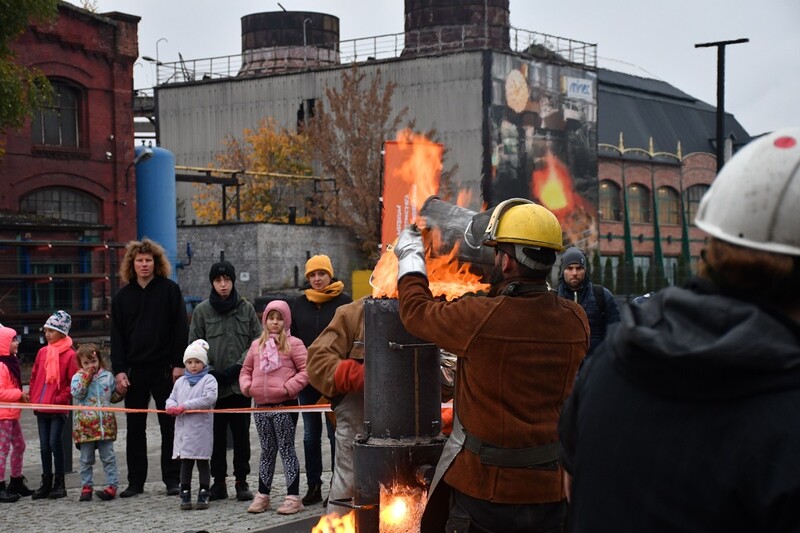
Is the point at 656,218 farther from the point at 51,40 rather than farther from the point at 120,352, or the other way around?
the point at 120,352

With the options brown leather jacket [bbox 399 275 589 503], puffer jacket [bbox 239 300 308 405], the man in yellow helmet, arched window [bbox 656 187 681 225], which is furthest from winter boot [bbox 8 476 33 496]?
arched window [bbox 656 187 681 225]

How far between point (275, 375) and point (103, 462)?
1767mm

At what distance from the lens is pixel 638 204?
59.7m

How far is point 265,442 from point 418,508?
4355 mm

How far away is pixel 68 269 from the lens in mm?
28766

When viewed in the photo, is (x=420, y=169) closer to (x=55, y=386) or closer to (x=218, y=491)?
(x=218, y=491)

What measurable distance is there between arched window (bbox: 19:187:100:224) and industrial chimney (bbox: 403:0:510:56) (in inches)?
838

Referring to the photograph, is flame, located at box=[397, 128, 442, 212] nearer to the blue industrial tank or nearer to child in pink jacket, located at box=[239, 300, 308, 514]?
child in pink jacket, located at box=[239, 300, 308, 514]

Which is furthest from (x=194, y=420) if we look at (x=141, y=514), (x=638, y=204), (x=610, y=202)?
(x=638, y=204)

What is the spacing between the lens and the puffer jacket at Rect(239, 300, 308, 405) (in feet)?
31.9

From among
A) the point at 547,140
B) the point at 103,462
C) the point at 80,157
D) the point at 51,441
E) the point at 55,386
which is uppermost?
the point at 547,140

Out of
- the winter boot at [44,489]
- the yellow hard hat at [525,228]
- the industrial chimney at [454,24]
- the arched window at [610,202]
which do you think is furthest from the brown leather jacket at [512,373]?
the arched window at [610,202]

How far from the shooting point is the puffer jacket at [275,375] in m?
9.71

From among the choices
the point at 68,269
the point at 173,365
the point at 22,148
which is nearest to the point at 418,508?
the point at 173,365
